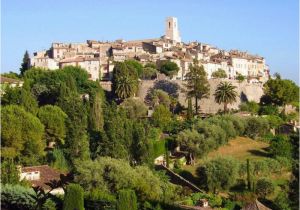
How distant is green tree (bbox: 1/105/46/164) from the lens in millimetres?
33188

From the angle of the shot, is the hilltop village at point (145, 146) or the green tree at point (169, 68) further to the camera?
the green tree at point (169, 68)

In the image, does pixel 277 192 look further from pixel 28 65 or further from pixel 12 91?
pixel 28 65

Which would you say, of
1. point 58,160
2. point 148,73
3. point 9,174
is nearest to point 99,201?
point 9,174

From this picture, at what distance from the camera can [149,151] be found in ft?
111

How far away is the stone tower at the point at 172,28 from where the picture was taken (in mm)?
109750

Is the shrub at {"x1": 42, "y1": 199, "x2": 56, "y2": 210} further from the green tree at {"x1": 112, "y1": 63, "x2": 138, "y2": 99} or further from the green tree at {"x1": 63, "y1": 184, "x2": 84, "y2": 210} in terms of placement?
the green tree at {"x1": 112, "y1": 63, "x2": 138, "y2": 99}

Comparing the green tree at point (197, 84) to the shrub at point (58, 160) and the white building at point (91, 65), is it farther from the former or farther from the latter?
the white building at point (91, 65)

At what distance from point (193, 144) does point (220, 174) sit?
598 cm

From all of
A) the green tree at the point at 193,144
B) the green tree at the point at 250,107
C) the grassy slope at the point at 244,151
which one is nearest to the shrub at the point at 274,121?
the green tree at the point at 250,107

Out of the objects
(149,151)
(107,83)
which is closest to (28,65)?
(107,83)

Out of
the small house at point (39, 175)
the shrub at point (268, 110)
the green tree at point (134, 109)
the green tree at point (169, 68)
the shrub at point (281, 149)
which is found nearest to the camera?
the small house at point (39, 175)

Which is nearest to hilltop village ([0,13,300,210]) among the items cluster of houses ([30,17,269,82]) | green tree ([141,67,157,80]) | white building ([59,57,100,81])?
green tree ([141,67,157,80])

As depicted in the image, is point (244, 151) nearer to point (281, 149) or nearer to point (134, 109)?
point (281, 149)

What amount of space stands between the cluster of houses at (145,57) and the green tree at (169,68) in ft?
2.60
